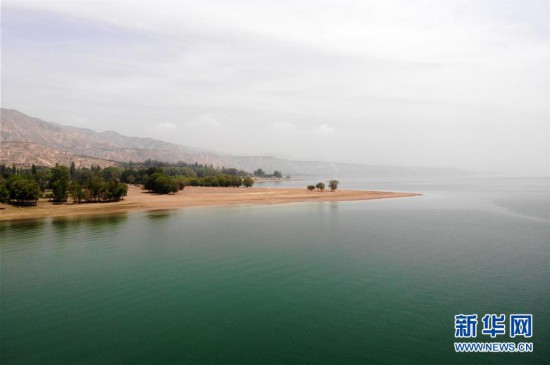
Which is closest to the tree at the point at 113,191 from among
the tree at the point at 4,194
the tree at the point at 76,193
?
the tree at the point at 76,193

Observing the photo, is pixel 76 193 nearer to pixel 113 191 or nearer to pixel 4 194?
pixel 113 191

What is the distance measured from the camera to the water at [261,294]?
20.1 meters

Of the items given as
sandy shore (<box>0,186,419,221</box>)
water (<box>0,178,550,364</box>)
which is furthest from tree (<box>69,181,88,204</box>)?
water (<box>0,178,550,364</box>)

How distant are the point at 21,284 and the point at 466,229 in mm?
64128

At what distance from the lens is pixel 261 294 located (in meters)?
28.1

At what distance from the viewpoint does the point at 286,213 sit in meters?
81.9

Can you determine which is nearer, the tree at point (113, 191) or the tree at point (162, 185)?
the tree at point (113, 191)

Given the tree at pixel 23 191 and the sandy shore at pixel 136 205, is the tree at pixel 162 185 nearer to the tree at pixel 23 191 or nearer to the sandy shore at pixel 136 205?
the sandy shore at pixel 136 205

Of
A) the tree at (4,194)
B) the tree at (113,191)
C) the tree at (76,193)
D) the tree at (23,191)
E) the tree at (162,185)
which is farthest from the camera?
the tree at (162,185)

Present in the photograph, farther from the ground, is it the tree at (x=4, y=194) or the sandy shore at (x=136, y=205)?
the tree at (x=4, y=194)

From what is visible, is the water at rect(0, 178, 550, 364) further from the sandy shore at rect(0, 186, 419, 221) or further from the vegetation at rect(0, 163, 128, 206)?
the vegetation at rect(0, 163, 128, 206)

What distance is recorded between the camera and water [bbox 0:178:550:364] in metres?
20.1

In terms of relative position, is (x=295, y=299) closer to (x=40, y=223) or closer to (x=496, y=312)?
(x=496, y=312)

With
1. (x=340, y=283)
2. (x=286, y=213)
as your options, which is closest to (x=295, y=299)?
(x=340, y=283)
